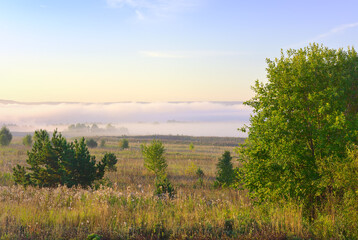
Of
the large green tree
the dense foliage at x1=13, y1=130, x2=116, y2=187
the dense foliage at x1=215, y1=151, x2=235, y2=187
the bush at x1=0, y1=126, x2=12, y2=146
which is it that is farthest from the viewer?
the bush at x1=0, y1=126, x2=12, y2=146

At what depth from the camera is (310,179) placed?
468 inches

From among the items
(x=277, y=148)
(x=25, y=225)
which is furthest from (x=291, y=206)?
(x=25, y=225)

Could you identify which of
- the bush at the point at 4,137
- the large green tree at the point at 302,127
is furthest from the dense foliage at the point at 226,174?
the bush at the point at 4,137

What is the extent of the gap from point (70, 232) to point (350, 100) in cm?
1343

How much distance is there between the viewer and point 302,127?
1223cm

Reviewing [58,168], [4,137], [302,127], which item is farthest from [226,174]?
[4,137]

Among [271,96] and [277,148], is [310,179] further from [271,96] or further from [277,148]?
[271,96]

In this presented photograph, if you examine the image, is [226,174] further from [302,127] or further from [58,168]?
[58,168]

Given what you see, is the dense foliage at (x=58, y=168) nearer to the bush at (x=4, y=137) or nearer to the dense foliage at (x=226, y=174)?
the dense foliage at (x=226, y=174)

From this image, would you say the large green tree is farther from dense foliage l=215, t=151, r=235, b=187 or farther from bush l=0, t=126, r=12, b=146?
bush l=0, t=126, r=12, b=146

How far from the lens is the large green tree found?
11781 mm

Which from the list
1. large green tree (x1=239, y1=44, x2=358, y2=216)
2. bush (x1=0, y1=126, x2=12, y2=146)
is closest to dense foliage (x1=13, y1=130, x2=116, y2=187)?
large green tree (x1=239, y1=44, x2=358, y2=216)

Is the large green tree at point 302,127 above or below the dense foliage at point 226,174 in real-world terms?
above

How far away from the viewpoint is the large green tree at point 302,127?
11781 millimetres
